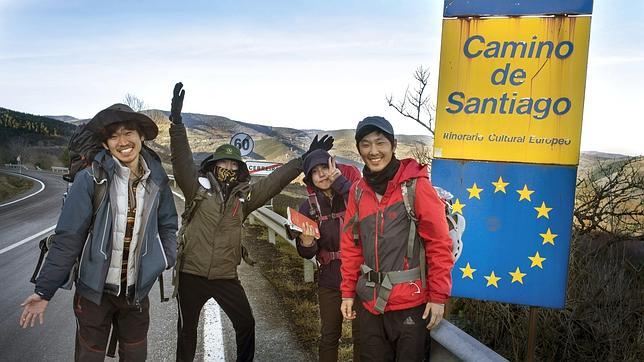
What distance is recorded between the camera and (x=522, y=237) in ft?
11.1

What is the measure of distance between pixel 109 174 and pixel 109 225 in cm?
30

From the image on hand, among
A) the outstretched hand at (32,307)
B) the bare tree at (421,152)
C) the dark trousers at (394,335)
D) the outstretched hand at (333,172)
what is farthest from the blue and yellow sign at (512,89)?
the bare tree at (421,152)

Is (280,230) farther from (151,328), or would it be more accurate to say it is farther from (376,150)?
(376,150)

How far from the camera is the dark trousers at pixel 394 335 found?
7.88 feet

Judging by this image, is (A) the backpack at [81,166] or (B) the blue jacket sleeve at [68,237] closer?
(B) the blue jacket sleeve at [68,237]

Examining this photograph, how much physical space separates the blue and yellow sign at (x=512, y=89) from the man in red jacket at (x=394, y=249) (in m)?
1.03

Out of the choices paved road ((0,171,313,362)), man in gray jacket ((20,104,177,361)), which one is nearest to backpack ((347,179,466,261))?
man in gray jacket ((20,104,177,361))

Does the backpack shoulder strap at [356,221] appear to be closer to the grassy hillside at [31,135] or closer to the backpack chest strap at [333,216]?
the backpack chest strap at [333,216]

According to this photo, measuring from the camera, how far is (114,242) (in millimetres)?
2643

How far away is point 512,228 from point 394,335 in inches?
58.7

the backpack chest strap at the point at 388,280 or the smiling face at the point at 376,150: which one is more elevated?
the smiling face at the point at 376,150

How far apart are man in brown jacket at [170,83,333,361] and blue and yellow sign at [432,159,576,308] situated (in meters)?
1.62

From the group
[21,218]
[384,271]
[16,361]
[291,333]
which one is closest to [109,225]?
[384,271]

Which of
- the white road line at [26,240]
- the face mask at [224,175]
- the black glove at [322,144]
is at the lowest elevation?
the white road line at [26,240]
